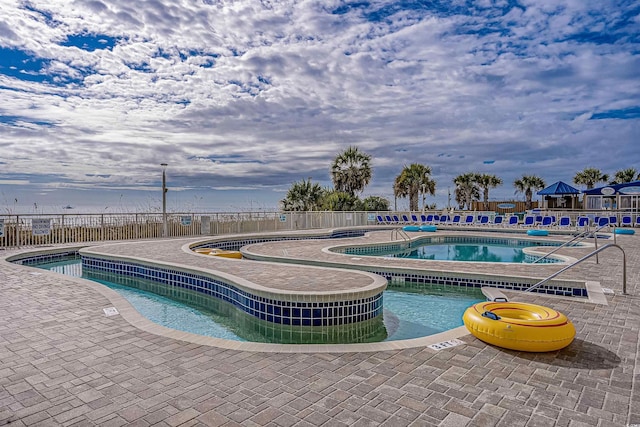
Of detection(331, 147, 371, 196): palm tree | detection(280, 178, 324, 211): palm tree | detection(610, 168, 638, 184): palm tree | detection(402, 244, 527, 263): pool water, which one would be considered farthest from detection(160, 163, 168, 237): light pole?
detection(610, 168, 638, 184): palm tree

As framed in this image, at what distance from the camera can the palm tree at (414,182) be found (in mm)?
29172

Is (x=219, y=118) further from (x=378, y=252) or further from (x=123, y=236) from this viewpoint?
(x=378, y=252)

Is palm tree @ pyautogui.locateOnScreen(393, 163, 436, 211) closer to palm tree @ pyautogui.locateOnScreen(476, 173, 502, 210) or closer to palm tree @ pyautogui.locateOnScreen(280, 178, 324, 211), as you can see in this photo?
palm tree @ pyautogui.locateOnScreen(476, 173, 502, 210)

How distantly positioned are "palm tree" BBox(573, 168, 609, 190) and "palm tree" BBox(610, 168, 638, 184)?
108cm

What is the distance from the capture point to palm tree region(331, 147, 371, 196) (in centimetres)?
2708

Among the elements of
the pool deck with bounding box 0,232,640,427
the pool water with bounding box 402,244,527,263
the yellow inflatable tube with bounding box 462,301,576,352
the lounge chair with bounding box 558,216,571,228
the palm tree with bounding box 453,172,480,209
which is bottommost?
the pool water with bounding box 402,244,527,263

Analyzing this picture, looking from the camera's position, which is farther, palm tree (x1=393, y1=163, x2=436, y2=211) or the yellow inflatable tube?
palm tree (x1=393, y1=163, x2=436, y2=211)

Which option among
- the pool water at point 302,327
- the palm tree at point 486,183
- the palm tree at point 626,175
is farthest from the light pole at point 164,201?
the palm tree at point 626,175

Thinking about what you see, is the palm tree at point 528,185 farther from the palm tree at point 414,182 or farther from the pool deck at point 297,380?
the pool deck at point 297,380

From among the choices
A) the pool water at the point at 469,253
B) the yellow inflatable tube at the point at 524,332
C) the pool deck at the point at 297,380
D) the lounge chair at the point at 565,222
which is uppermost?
the lounge chair at the point at 565,222

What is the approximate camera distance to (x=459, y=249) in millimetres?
13250

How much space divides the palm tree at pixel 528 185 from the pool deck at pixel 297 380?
119 feet

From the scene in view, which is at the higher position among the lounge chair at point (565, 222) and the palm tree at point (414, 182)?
the palm tree at point (414, 182)

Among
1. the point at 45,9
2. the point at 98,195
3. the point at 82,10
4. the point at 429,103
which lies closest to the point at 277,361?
the point at 82,10
